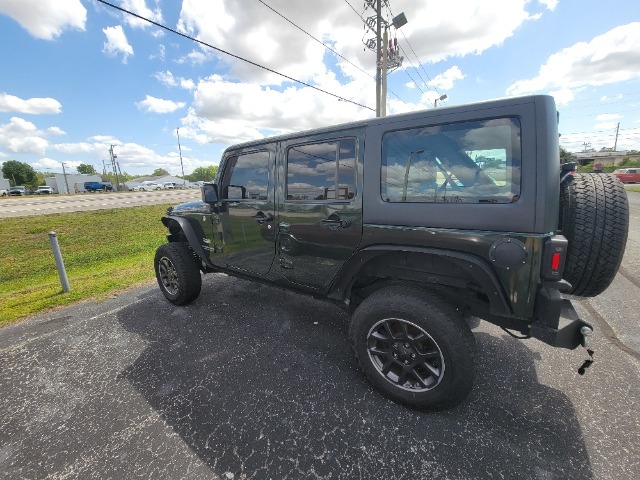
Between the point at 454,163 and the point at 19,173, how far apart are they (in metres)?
107

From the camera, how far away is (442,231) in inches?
74.9

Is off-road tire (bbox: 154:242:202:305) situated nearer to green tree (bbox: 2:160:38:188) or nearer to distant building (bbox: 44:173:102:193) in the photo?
distant building (bbox: 44:173:102:193)

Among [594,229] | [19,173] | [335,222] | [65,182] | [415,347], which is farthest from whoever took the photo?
[19,173]

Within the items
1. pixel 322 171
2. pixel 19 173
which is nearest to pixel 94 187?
pixel 19 173

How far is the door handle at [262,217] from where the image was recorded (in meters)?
2.84

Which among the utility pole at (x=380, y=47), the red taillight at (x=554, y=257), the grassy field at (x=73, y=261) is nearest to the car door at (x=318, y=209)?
the red taillight at (x=554, y=257)

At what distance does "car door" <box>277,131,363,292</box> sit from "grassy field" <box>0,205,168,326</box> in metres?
3.35

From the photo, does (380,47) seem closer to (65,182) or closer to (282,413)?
(282,413)

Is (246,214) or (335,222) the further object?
(246,214)

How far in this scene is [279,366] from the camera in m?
2.61

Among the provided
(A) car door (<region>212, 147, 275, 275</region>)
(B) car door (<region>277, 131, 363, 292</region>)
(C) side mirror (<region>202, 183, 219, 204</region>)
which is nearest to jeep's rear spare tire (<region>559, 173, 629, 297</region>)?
(B) car door (<region>277, 131, 363, 292</region>)

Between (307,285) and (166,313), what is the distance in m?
2.09

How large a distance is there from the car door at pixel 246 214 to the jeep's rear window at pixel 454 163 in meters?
1.24

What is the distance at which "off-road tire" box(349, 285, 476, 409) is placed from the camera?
191cm
